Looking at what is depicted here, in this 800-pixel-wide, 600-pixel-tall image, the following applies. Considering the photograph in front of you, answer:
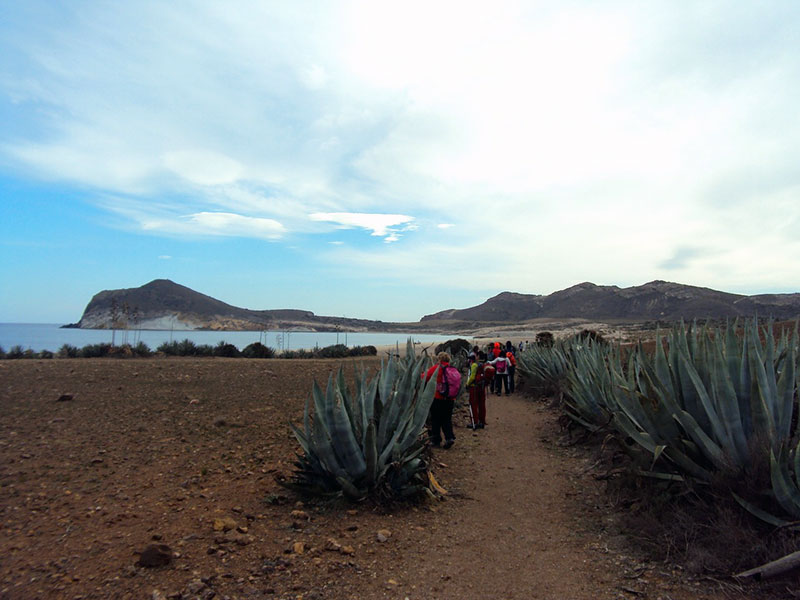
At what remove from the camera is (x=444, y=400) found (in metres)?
7.05

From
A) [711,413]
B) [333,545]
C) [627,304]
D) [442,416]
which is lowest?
[333,545]

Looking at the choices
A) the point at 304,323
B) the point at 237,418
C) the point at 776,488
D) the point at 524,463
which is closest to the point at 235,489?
the point at 237,418

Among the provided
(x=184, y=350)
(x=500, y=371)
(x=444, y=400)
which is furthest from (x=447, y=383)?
(x=184, y=350)

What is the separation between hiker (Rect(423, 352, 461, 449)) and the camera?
6.90 metres

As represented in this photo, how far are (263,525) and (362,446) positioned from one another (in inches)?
40.6

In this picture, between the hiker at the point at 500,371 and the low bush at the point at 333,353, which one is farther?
the low bush at the point at 333,353

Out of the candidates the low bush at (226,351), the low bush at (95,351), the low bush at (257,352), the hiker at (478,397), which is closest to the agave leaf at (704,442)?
the hiker at (478,397)

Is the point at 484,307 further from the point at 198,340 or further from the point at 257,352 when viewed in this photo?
the point at 257,352

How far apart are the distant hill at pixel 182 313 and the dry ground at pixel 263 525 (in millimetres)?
84790

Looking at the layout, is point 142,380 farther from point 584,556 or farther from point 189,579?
point 584,556

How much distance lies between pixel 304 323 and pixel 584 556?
121 metres

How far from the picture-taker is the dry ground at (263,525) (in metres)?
3.15

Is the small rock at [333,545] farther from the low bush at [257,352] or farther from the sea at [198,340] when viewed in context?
the low bush at [257,352]

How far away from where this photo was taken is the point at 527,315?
106m
